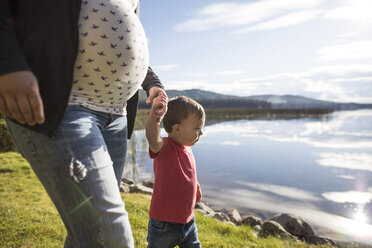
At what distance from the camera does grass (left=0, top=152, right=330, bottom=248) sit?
370cm

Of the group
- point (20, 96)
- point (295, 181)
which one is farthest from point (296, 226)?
point (20, 96)

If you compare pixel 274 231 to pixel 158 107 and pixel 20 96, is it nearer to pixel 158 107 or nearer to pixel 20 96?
pixel 158 107

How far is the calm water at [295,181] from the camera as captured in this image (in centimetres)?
756

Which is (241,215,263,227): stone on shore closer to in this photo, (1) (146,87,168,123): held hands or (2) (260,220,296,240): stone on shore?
(2) (260,220,296,240): stone on shore

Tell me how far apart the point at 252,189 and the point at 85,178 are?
9268 mm

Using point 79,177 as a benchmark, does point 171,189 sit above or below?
below

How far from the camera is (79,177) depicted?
3.56 feet

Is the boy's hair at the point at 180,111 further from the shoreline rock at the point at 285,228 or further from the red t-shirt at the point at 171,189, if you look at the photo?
the shoreline rock at the point at 285,228

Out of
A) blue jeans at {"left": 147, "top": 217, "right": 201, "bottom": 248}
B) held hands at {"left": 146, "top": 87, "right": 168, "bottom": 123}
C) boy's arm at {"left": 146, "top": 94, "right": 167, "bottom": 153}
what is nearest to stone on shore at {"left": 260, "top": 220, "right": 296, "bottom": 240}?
blue jeans at {"left": 147, "top": 217, "right": 201, "bottom": 248}

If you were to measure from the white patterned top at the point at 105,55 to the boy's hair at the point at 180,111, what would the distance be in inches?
26.2

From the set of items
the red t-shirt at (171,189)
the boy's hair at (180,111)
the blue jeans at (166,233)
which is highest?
the boy's hair at (180,111)

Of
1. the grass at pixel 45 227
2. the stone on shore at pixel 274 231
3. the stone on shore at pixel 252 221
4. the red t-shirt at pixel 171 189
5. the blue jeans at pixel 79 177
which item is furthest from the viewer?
the stone on shore at pixel 252 221

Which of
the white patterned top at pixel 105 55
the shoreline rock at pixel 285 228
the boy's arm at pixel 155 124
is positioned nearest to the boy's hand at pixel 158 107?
the boy's arm at pixel 155 124

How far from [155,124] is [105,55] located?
573 mm
